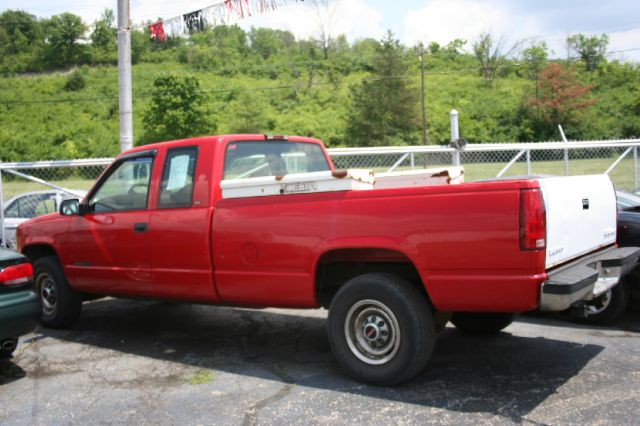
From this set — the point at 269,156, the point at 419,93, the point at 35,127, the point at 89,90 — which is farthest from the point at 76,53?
the point at 269,156

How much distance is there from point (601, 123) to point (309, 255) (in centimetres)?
5575

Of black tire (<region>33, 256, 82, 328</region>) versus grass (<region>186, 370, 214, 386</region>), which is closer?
grass (<region>186, 370, 214, 386</region>)

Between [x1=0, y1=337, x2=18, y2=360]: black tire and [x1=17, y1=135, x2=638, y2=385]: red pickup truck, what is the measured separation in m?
1.16

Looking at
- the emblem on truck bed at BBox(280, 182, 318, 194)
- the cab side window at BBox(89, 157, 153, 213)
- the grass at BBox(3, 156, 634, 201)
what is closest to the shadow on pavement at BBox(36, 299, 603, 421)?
the cab side window at BBox(89, 157, 153, 213)

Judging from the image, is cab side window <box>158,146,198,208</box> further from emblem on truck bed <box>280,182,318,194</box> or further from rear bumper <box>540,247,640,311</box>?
rear bumper <box>540,247,640,311</box>

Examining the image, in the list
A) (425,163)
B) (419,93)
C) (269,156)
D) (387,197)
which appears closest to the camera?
(387,197)

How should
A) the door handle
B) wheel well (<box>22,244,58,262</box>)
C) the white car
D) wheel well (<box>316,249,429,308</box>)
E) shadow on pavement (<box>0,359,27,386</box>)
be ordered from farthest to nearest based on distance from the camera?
the white car, wheel well (<box>22,244,58,262</box>), the door handle, shadow on pavement (<box>0,359,27,386</box>), wheel well (<box>316,249,429,308</box>)

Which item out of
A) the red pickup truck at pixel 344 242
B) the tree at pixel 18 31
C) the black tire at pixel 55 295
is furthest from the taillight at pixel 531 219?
the tree at pixel 18 31

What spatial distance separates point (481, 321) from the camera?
5910 millimetres

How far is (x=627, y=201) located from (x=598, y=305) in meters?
1.37

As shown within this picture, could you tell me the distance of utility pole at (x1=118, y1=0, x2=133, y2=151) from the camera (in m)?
9.32

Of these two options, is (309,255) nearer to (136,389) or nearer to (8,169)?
(136,389)

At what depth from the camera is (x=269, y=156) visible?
5.95 meters

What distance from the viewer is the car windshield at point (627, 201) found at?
22.0 ft
